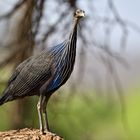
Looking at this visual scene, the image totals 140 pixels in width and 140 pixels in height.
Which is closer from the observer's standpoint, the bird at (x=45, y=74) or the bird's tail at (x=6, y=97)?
the bird at (x=45, y=74)

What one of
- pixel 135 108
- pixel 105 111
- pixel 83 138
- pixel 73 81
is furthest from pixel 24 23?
pixel 135 108

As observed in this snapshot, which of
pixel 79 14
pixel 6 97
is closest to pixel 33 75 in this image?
pixel 6 97

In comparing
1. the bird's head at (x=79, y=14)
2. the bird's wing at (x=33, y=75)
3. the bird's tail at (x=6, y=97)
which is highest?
the bird's head at (x=79, y=14)

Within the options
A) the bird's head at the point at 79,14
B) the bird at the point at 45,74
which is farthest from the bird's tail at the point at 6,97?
the bird's head at the point at 79,14

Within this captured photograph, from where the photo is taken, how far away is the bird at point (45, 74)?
3.14 metres

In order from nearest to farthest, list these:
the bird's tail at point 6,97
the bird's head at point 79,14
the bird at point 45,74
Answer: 1. the bird's head at point 79,14
2. the bird at point 45,74
3. the bird's tail at point 6,97

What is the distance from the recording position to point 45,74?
3188mm

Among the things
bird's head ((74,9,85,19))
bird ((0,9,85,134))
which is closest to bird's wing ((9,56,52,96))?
bird ((0,9,85,134))

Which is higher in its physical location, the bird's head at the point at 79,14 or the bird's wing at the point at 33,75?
the bird's head at the point at 79,14

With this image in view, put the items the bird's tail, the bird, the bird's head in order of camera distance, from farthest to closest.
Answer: the bird's tail → the bird → the bird's head

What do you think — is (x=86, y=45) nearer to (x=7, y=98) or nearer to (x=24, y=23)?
(x=24, y=23)

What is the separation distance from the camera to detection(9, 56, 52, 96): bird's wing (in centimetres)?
318

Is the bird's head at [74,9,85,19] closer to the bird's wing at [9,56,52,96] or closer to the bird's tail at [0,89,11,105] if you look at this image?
the bird's wing at [9,56,52,96]

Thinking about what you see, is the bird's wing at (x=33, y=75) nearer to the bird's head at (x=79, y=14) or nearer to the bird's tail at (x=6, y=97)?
the bird's tail at (x=6, y=97)
